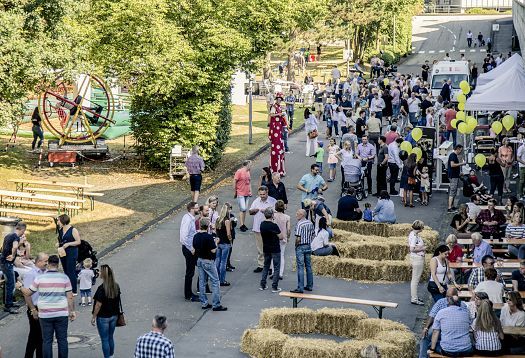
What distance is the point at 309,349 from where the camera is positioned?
52.3 ft

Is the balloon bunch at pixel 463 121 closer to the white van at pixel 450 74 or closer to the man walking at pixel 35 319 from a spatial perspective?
the white van at pixel 450 74

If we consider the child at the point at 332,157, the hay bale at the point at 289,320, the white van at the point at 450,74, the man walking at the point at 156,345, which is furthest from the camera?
the white van at the point at 450,74

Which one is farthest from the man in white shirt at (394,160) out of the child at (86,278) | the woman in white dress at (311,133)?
the child at (86,278)

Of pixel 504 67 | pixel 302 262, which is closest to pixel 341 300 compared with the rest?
pixel 302 262

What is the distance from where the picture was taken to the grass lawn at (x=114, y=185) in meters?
25.5

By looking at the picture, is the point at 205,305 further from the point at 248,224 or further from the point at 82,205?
the point at 82,205

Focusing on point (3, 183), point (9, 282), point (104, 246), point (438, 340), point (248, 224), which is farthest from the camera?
point (3, 183)

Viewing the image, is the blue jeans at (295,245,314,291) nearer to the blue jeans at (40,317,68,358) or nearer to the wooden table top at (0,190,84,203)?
the blue jeans at (40,317,68,358)

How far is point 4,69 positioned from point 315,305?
1245cm

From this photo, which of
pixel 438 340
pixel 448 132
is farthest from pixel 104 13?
pixel 438 340

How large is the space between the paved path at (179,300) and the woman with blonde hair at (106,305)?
109 centimetres

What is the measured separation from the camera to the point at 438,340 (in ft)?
50.6

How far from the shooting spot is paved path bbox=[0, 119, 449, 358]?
17.5m

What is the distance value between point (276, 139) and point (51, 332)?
15.5m
